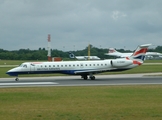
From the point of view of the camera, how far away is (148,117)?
13.8 meters

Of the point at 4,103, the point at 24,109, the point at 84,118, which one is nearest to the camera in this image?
the point at 84,118

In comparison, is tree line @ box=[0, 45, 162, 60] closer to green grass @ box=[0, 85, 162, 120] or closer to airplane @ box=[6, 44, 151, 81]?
airplane @ box=[6, 44, 151, 81]

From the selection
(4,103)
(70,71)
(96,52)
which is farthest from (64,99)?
(96,52)

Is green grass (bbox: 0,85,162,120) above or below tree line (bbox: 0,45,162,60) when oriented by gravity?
below

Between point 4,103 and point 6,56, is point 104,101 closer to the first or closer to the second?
point 4,103

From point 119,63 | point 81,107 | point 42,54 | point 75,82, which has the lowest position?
point 81,107

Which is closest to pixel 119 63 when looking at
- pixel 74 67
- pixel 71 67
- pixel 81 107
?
pixel 74 67

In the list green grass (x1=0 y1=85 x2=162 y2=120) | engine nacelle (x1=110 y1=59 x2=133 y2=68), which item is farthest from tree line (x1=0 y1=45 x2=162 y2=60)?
green grass (x1=0 y1=85 x2=162 y2=120)

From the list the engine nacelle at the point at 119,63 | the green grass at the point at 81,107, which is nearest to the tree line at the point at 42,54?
the engine nacelle at the point at 119,63

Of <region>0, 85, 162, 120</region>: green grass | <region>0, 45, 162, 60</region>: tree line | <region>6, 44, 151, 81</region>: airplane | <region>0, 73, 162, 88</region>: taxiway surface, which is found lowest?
<region>0, 85, 162, 120</region>: green grass

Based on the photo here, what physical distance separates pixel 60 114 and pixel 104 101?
175 inches

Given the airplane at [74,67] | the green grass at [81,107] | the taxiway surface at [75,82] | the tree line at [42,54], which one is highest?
the tree line at [42,54]

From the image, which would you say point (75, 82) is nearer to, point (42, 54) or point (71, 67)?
point (71, 67)

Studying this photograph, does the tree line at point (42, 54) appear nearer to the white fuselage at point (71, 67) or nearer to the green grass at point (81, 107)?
the white fuselage at point (71, 67)
